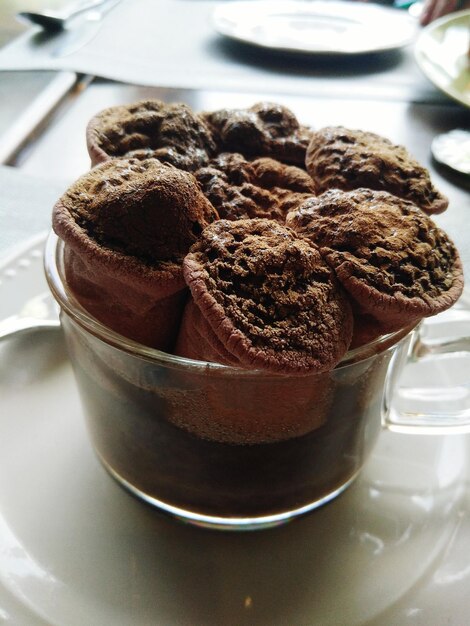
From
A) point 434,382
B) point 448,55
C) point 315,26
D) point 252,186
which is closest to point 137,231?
point 252,186

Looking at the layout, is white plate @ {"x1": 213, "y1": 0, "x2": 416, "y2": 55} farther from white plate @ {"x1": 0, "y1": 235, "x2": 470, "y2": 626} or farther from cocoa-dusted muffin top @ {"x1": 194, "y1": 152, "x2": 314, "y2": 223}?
white plate @ {"x1": 0, "y1": 235, "x2": 470, "y2": 626}

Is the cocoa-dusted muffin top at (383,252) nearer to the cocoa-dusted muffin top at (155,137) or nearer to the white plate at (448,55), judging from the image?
the cocoa-dusted muffin top at (155,137)

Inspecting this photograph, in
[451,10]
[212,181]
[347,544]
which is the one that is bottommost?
[451,10]

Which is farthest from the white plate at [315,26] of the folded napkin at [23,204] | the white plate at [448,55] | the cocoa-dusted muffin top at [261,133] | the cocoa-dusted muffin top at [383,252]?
the cocoa-dusted muffin top at [383,252]

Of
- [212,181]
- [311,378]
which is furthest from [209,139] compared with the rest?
[311,378]

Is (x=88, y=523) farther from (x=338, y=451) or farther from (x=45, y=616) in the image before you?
(x=338, y=451)

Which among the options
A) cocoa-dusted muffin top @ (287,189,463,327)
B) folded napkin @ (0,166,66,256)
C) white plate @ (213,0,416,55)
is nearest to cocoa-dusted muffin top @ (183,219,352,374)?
cocoa-dusted muffin top @ (287,189,463,327)
